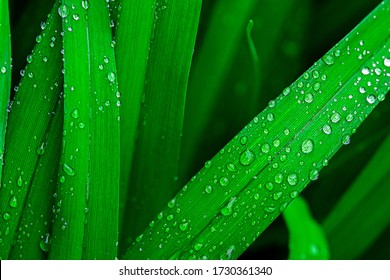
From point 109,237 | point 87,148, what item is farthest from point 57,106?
point 109,237

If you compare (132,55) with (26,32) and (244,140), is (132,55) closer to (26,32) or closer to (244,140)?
(244,140)

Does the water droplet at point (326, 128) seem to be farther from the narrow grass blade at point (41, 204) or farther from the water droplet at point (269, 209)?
the narrow grass blade at point (41, 204)

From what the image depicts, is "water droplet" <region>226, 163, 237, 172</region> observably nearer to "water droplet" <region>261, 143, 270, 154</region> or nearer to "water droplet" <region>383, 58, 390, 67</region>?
"water droplet" <region>261, 143, 270, 154</region>

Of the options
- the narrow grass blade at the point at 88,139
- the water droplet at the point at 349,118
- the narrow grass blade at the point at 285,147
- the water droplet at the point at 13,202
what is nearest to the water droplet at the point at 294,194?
the narrow grass blade at the point at 285,147

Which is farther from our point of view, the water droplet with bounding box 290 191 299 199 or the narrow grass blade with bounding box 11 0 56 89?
the narrow grass blade with bounding box 11 0 56 89

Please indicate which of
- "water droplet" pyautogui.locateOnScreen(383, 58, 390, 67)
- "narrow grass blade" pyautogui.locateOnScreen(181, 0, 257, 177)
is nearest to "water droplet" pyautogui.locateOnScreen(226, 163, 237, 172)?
"water droplet" pyautogui.locateOnScreen(383, 58, 390, 67)
